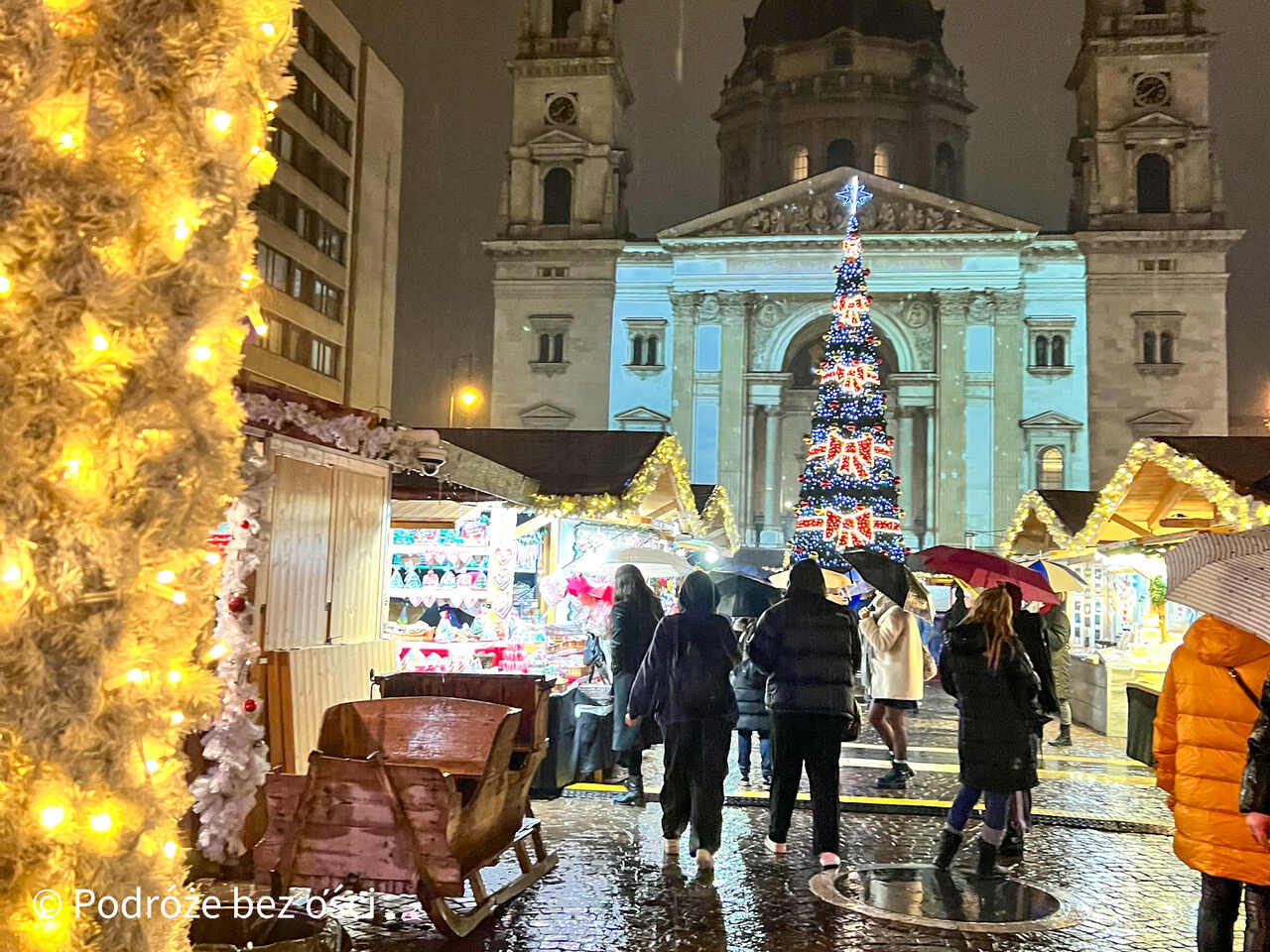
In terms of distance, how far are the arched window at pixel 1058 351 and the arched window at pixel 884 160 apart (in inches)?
516

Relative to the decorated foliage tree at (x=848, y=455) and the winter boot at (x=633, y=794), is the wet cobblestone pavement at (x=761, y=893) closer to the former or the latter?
the winter boot at (x=633, y=794)

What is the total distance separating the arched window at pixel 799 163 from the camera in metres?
51.4

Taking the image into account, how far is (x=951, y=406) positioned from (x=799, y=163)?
16.1 m

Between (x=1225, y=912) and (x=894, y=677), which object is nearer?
(x=1225, y=912)

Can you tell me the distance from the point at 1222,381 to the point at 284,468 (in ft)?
130

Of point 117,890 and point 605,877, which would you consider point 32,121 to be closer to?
point 117,890

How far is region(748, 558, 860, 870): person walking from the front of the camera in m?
6.68

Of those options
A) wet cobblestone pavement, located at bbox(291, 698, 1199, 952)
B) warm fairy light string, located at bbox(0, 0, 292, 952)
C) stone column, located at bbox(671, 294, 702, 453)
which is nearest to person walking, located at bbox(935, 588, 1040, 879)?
wet cobblestone pavement, located at bbox(291, 698, 1199, 952)

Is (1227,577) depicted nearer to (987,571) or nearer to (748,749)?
(987,571)

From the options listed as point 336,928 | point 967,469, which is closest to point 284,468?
point 336,928

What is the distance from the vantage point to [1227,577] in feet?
13.3

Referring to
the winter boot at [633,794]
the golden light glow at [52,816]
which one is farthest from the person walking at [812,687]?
the golden light glow at [52,816]

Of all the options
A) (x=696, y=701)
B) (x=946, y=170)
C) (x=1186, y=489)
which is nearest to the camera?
(x=696, y=701)

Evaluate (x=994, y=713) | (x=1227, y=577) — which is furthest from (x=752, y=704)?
(x=1227, y=577)
